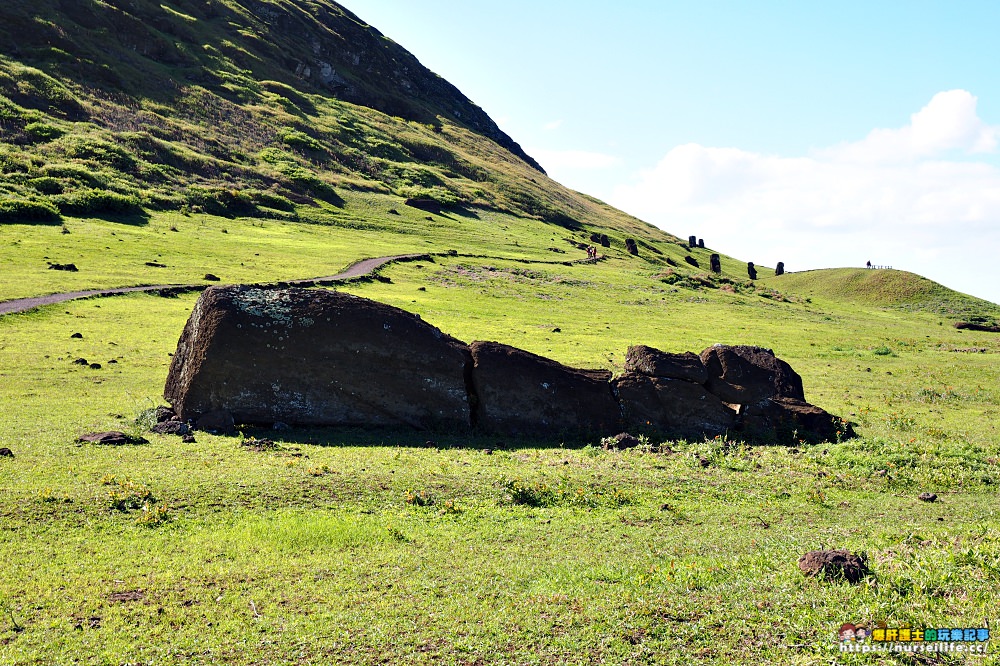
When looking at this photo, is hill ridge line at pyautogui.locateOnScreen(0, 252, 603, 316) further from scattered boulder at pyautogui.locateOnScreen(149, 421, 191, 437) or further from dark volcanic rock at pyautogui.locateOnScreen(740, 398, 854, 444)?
dark volcanic rock at pyautogui.locateOnScreen(740, 398, 854, 444)

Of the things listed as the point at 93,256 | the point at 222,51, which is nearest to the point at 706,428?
the point at 93,256

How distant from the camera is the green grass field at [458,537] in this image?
30.1 ft

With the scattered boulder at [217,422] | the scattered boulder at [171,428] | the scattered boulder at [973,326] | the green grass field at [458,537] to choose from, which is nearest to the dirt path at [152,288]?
the green grass field at [458,537]

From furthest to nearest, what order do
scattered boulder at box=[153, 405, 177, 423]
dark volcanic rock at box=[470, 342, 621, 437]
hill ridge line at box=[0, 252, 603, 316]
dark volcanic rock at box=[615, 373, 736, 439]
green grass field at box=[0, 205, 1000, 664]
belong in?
1. hill ridge line at box=[0, 252, 603, 316]
2. dark volcanic rock at box=[615, 373, 736, 439]
3. dark volcanic rock at box=[470, 342, 621, 437]
4. scattered boulder at box=[153, 405, 177, 423]
5. green grass field at box=[0, 205, 1000, 664]

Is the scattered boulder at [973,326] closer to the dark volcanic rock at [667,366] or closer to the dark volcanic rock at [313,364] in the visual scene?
the dark volcanic rock at [667,366]

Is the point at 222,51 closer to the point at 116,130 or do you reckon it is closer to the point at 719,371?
the point at 116,130

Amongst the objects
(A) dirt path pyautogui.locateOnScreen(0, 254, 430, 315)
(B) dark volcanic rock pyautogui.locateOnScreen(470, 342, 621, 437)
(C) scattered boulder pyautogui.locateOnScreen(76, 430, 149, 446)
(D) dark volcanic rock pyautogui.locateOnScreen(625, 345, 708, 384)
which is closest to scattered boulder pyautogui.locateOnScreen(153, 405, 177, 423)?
(C) scattered boulder pyautogui.locateOnScreen(76, 430, 149, 446)

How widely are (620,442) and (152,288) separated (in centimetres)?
→ 3690

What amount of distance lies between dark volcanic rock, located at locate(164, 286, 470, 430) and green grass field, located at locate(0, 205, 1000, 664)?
1.04m

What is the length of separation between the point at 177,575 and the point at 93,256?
50748mm

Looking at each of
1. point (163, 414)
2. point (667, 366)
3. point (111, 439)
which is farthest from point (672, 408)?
point (111, 439)

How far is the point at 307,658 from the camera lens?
8.66 meters

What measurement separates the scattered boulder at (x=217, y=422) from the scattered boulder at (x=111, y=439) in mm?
1833

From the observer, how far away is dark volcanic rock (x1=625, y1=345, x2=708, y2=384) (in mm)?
22594
